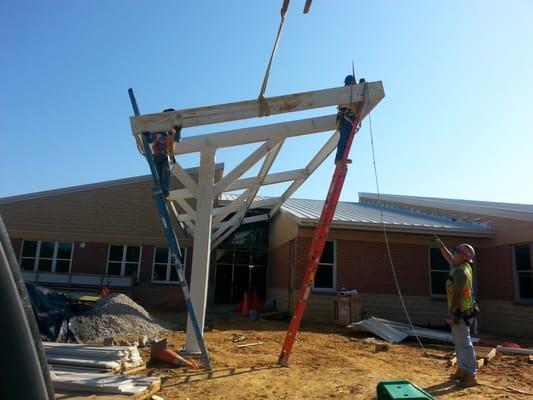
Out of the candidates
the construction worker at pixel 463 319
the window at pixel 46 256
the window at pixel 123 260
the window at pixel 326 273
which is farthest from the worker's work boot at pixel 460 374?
the window at pixel 46 256

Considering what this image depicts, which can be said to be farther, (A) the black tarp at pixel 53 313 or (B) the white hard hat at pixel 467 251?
(A) the black tarp at pixel 53 313

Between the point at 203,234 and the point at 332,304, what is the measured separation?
871cm

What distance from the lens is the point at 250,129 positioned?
9.12 m

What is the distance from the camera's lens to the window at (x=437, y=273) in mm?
16797

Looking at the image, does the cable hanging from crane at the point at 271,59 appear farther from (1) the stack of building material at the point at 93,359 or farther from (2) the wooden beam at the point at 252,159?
(1) the stack of building material at the point at 93,359

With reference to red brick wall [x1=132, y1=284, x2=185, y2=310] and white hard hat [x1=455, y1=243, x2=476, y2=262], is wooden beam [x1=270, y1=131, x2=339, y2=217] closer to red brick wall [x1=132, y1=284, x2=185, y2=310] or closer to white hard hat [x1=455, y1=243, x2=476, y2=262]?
white hard hat [x1=455, y1=243, x2=476, y2=262]

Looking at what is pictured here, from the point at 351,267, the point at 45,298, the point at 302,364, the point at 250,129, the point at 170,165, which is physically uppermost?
the point at 250,129

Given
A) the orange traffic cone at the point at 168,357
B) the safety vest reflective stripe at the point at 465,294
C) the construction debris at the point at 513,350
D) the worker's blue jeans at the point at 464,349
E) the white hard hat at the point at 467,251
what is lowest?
the construction debris at the point at 513,350

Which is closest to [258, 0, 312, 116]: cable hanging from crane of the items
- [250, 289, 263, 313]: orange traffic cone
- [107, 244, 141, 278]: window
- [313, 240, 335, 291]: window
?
[313, 240, 335, 291]: window

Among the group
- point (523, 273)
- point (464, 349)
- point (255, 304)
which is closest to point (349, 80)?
point (464, 349)

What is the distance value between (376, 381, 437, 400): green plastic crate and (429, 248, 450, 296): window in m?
13.6

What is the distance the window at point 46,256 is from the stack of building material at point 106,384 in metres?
18.4

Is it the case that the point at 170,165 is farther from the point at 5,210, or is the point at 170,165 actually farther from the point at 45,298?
the point at 5,210

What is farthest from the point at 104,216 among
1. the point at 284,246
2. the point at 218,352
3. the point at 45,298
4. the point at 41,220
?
the point at 218,352
